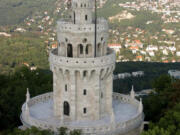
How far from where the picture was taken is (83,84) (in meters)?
27.1

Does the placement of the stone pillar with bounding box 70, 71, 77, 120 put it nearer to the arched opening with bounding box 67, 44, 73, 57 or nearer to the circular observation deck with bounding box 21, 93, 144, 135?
the circular observation deck with bounding box 21, 93, 144, 135

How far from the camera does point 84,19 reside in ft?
87.3

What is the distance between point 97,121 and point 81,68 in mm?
5220

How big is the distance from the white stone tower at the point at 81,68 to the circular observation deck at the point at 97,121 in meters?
0.92

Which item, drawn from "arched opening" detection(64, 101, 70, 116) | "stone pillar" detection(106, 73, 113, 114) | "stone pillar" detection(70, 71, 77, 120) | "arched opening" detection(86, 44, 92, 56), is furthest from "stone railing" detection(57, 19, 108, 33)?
"arched opening" detection(64, 101, 70, 116)

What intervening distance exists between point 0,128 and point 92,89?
1266cm

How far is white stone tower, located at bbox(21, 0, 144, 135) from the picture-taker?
1025 inches

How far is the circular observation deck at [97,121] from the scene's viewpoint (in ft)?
84.0

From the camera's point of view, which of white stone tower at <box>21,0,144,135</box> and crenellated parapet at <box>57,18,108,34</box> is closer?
crenellated parapet at <box>57,18,108,34</box>

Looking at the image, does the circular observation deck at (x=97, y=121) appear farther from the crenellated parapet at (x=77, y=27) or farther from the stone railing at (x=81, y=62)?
the crenellated parapet at (x=77, y=27)

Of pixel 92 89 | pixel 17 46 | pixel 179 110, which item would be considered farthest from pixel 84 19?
pixel 17 46

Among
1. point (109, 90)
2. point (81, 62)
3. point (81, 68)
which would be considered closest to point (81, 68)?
point (81, 68)

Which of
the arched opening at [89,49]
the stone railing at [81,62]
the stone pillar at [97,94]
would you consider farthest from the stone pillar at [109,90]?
the arched opening at [89,49]

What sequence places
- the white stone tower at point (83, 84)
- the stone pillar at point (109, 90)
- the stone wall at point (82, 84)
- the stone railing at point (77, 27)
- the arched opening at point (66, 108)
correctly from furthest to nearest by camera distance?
the stone pillar at point (109, 90) → the arched opening at point (66, 108) → the stone wall at point (82, 84) → the white stone tower at point (83, 84) → the stone railing at point (77, 27)
